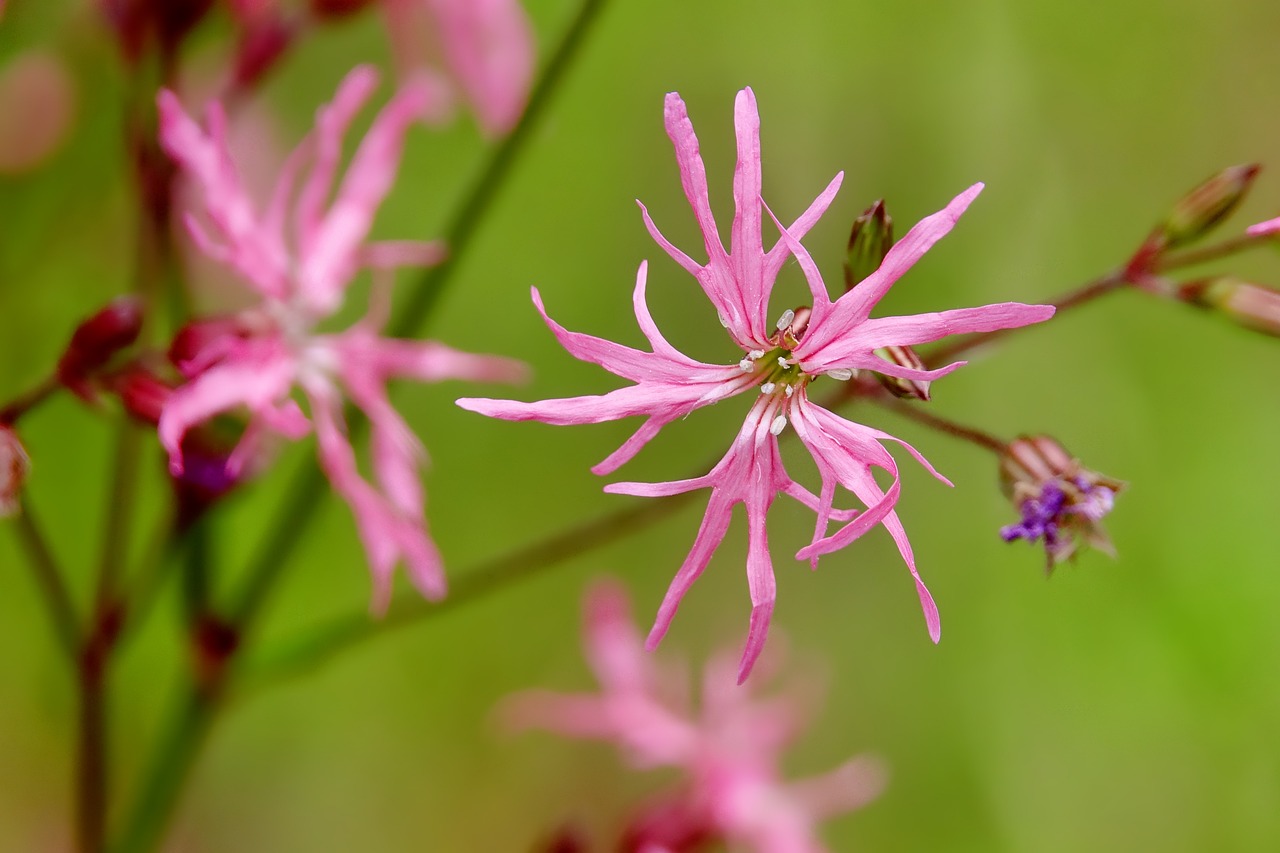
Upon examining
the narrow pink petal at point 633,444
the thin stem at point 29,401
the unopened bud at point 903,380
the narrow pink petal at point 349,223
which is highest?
the thin stem at point 29,401

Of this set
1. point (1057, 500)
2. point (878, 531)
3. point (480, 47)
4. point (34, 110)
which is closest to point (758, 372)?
point (1057, 500)

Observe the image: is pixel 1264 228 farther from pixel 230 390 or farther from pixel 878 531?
pixel 878 531

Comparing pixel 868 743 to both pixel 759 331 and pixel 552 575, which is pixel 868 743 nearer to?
pixel 552 575

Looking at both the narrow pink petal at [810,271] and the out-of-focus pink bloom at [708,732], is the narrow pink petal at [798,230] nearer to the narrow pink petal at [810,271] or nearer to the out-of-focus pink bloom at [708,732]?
the narrow pink petal at [810,271]

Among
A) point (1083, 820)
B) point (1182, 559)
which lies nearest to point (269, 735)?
point (1083, 820)

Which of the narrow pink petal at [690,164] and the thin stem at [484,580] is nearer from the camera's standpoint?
the narrow pink petal at [690,164]

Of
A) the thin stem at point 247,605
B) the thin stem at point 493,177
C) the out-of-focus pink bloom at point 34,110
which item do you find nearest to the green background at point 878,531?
the out-of-focus pink bloom at point 34,110

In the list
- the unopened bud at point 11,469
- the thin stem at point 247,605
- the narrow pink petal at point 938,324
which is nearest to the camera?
the narrow pink petal at point 938,324
